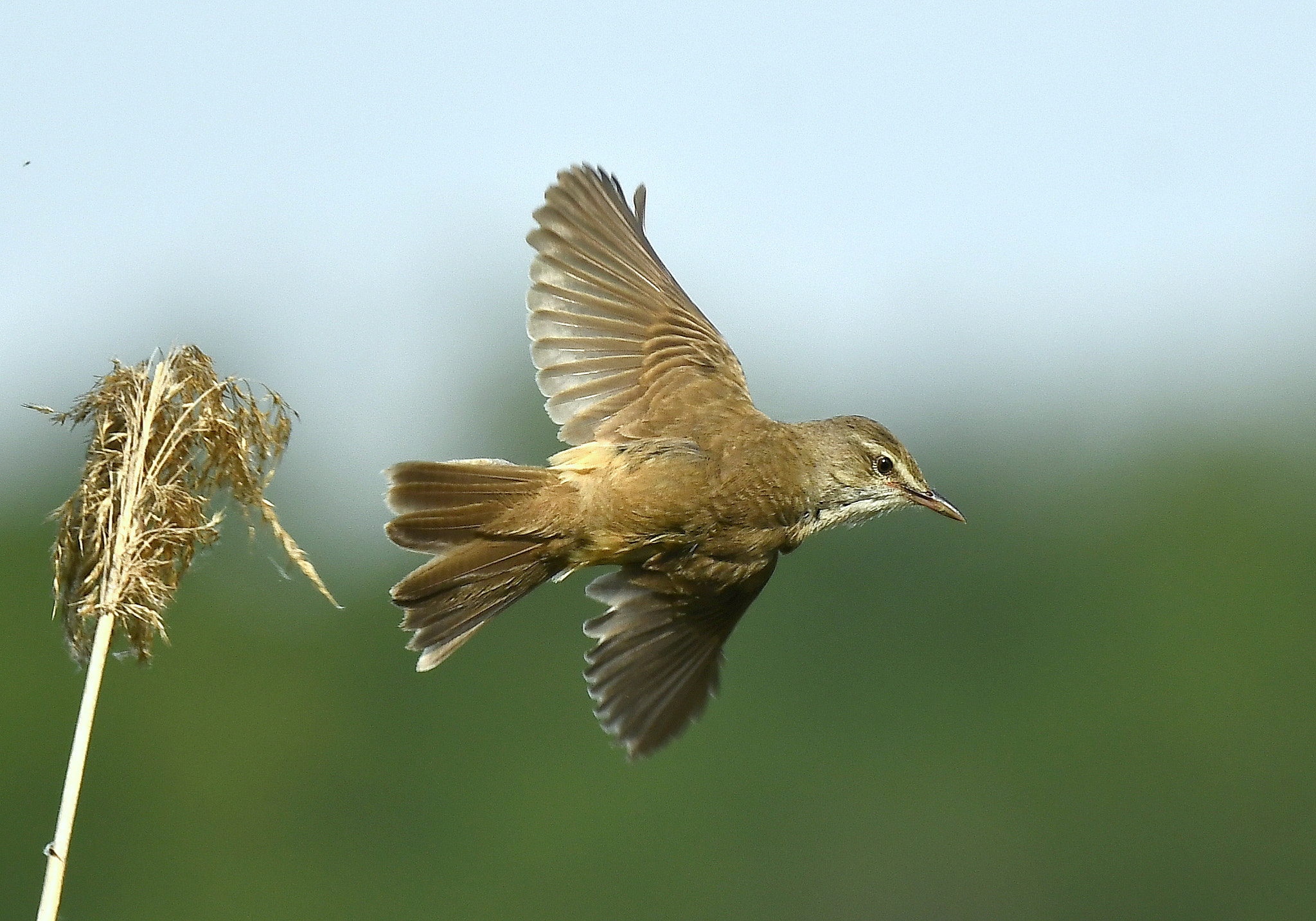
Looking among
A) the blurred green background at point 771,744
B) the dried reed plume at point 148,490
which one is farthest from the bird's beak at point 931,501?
the blurred green background at point 771,744

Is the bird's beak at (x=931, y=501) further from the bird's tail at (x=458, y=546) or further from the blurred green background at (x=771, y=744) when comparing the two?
the blurred green background at (x=771, y=744)

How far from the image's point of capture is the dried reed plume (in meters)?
3.61

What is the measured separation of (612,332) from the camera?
6.26 metres

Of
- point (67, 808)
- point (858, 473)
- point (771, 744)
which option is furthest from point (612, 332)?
point (771, 744)

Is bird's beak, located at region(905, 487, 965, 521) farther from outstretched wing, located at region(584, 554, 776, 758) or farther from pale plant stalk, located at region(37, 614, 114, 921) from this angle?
pale plant stalk, located at region(37, 614, 114, 921)

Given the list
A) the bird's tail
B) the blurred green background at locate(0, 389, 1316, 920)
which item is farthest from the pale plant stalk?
the blurred green background at locate(0, 389, 1316, 920)

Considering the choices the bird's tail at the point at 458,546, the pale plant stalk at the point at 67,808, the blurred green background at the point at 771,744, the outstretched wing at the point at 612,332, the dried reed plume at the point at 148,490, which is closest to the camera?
the pale plant stalk at the point at 67,808

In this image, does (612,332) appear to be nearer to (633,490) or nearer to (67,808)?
(633,490)

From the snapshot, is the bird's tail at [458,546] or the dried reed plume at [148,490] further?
the bird's tail at [458,546]

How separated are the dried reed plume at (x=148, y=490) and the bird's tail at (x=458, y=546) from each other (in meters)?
1.18

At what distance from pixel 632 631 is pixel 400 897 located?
32.5 m

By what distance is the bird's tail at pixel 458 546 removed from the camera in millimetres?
5320

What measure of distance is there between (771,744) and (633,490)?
39.3 m

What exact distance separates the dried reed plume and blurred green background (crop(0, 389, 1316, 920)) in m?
28.3
